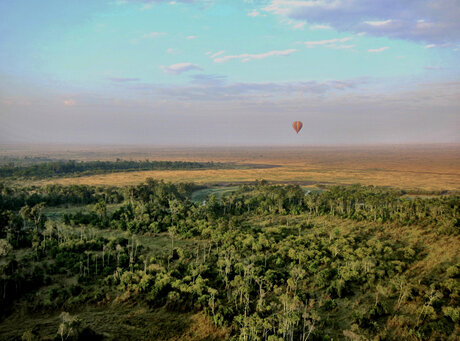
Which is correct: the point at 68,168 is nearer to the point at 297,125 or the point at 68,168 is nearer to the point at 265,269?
the point at 297,125

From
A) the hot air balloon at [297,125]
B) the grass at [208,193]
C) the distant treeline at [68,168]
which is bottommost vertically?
the grass at [208,193]

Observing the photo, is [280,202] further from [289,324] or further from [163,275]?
[289,324]

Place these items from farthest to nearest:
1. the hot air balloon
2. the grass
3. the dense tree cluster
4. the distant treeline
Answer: the distant treeline, the hot air balloon, the grass, the dense tree cluster

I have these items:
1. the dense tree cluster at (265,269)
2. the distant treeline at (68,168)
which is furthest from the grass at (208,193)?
the distant treeline at (68,168)

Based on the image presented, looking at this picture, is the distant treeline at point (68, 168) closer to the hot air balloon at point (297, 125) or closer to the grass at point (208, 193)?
the grass at point (208, 193)

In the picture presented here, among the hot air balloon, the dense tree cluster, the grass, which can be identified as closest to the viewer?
the dense tree cluster

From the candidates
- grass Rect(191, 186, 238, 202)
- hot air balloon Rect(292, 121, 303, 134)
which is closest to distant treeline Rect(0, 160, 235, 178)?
grass Rect(191, 186, 238, 202)

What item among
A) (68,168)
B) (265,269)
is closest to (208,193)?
(265,269)

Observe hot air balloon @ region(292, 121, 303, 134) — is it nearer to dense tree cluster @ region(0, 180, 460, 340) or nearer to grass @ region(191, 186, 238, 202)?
grass @ region(191, 186, 238, 202)
